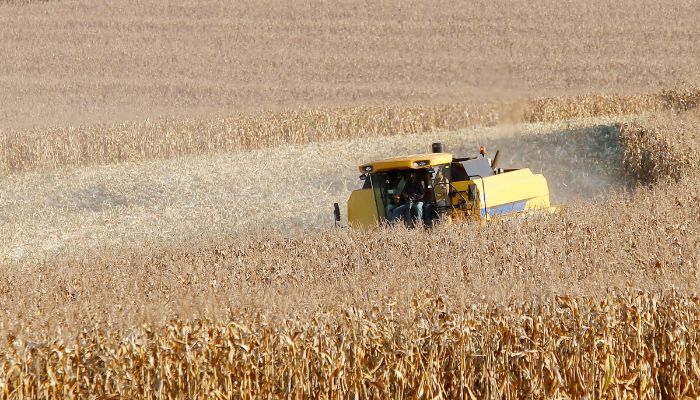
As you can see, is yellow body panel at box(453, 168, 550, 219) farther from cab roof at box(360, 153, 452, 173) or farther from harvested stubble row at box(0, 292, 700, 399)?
harvested stubble row at box(0, 292, 700, 399)

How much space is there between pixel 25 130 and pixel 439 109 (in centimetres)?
1061

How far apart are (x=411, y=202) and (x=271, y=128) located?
13.4m

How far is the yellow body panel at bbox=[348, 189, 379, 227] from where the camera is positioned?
509 inches

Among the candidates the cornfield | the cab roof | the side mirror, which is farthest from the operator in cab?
the cornfield

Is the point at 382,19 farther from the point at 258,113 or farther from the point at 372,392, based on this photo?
the point at 372,392

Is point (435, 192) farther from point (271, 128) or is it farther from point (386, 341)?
point (271, 128)

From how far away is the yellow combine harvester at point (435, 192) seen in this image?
12258 millimetres

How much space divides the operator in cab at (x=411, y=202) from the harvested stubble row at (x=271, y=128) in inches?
493

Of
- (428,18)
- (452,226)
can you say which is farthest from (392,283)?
(428,18)

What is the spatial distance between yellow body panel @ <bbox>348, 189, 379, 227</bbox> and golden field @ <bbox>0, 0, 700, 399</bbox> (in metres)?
0.72

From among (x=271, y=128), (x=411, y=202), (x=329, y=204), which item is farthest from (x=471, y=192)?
(x=271, y=128)

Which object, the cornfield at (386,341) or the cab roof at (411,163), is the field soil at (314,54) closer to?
the cab roof at (411,163)

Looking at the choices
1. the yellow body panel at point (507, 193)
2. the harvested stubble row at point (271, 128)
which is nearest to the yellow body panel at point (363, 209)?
the yellow body panel at point (507, 193)

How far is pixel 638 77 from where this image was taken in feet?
103
